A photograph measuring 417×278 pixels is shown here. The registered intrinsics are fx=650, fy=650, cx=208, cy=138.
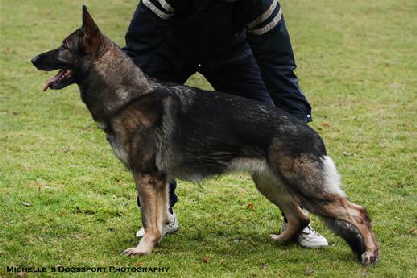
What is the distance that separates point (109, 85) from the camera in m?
5.23

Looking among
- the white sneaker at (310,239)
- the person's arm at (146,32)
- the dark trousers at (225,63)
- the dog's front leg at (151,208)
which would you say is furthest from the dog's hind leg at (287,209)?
the person's arm at (146,32)

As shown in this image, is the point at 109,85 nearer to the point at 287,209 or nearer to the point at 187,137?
the point at 187,137

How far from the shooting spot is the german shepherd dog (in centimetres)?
504

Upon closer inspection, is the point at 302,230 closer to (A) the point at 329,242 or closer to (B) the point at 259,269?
(A) the point at 329,242

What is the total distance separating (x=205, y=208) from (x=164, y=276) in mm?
1944

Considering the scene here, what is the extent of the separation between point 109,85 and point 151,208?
106cm

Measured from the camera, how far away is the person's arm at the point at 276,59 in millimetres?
5570

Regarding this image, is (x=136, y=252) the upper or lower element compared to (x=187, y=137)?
lower

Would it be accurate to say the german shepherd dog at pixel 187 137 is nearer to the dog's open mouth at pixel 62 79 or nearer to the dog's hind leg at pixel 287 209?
the dog's open mouth at pixel 62 79

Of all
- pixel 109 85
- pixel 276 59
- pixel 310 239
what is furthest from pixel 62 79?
pixel 310 239

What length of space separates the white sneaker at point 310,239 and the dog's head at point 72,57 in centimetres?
237

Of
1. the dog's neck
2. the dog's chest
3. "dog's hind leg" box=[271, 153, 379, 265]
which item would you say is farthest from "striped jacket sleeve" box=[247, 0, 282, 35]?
the dog's chest

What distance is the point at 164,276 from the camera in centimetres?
493

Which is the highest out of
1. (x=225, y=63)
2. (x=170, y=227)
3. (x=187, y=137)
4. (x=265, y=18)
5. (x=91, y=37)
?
(x=265, y=18)
